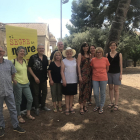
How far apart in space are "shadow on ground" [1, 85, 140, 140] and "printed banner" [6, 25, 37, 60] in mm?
1812

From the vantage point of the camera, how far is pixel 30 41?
3.64 metres

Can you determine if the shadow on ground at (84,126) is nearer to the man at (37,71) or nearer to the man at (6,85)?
the man at (6,85)

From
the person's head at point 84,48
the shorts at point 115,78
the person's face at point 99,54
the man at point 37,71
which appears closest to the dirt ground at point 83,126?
the man at point 37,71

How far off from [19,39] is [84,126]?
110 inches

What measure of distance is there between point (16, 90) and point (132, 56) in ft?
73.0

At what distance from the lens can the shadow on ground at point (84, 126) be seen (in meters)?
2.59

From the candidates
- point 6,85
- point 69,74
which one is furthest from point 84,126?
point 6,85

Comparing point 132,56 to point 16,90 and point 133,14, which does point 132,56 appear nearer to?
point 133,14

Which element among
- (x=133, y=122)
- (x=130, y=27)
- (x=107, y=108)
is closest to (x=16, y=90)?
(x=107, y=108)

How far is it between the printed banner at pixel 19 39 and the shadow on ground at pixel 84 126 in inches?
71.3

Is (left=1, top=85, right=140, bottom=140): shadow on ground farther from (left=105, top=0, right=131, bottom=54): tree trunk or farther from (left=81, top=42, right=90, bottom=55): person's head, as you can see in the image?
(left=105, top=0, right=131, bottom=54): tree trunk

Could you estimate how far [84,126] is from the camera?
2.96m

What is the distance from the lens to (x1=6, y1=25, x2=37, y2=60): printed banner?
10.7 feet

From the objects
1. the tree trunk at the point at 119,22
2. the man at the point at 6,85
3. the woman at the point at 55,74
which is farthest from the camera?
the tree trunk at the point at 119,22
